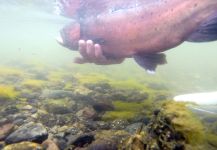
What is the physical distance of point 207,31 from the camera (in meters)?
3.71

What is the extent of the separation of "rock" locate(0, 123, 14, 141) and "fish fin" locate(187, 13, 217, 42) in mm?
3120

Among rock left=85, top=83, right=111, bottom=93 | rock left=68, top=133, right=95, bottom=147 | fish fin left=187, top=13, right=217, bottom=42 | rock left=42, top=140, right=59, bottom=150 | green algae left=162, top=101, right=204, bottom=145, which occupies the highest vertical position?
fish fin left=187, top=13, right=217, bottom=42

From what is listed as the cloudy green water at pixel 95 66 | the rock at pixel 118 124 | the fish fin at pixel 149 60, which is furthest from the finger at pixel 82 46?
the cloudy green water at pixel 95 66

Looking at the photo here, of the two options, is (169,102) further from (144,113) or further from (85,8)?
(85,8)

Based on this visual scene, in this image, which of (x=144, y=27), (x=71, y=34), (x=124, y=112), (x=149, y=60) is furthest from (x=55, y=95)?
(x=144, y=27)

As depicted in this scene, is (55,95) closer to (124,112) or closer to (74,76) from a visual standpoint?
(124,112)

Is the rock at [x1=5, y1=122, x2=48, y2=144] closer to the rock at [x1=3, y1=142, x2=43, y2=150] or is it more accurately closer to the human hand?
the rock at [x1=3, y1=142, x2=43, y2=150]

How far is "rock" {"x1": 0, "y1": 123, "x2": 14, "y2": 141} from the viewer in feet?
12.8

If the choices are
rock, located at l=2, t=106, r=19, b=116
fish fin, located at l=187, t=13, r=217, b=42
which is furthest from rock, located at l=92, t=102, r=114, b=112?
fish fin, located at l=187, t=13, r=217, b=42

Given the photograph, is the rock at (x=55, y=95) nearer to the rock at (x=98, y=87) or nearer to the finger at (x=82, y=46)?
the rock at (x=98, y=87)

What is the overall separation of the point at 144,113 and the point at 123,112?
0.42 meters

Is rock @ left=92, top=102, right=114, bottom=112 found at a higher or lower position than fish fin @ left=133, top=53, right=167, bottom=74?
lower

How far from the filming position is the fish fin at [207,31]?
11.9 ft

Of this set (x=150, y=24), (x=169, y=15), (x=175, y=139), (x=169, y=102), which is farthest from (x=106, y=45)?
(x=175, y=139)
